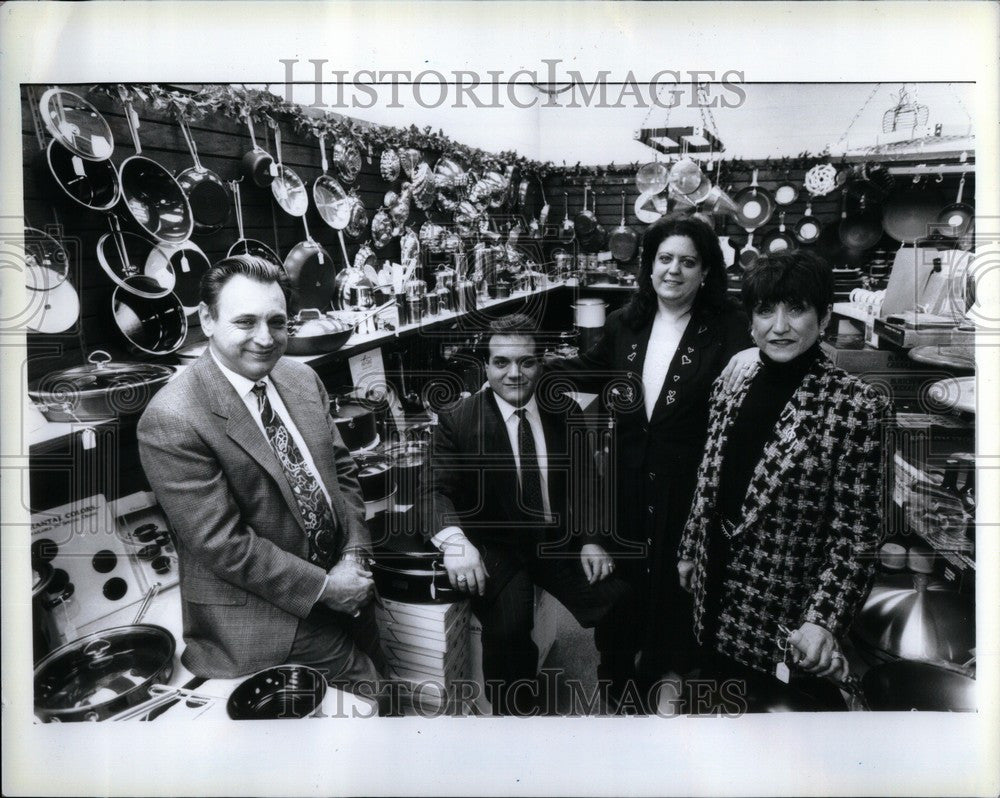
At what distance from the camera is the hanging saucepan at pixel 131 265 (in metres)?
2.08

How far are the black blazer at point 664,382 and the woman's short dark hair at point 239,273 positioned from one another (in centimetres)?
77

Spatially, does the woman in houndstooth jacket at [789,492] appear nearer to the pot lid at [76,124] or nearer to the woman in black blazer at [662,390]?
the woman in black blazer at [662,390]

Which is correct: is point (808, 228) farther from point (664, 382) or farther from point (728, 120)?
point (664, 382)

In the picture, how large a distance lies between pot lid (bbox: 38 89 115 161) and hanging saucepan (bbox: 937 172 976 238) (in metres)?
2.27

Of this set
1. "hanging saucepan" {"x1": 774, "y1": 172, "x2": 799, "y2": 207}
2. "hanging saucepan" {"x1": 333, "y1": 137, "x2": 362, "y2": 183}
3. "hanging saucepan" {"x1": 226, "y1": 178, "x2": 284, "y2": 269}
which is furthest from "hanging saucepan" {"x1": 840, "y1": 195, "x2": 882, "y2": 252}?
"hanging saucepan" {"x1": 226, "y1": 178, "x2": 284, "y2": 269}

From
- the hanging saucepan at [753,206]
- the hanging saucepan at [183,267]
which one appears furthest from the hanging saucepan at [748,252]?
the hanging saucepan at [183,267]

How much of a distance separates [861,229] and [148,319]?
195cm

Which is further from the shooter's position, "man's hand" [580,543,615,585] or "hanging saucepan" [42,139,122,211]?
"man's hand" [580,543,615,585]

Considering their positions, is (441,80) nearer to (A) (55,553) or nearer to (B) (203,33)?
(B) (203,33)

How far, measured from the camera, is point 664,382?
84.0 inches

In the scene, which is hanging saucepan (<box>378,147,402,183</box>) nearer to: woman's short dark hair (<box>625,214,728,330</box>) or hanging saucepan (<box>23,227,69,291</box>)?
woman's short dark hair (<box>625,214,728,330</box>)

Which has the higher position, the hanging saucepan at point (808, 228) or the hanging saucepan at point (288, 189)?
the hanging saucepan at point (288, 189)

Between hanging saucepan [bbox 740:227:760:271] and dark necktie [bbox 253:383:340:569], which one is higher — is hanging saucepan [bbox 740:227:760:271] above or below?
above

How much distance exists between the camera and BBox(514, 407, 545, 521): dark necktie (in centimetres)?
219
